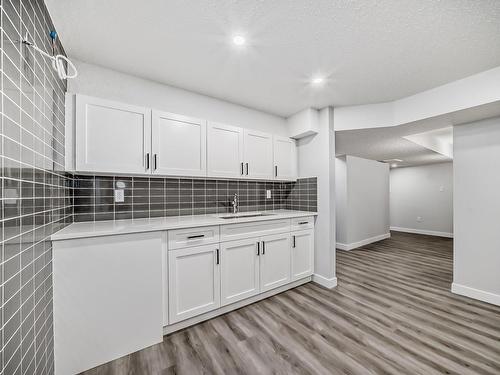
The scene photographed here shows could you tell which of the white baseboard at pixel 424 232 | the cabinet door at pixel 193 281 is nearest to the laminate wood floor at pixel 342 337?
the cabinet door at pixel 193 281

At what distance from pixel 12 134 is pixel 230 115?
2.14 meters

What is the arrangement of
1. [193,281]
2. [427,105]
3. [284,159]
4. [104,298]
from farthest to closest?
[284,159]
[427,105]
[193,281]
[104,298]

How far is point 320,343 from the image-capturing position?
1.70 metres

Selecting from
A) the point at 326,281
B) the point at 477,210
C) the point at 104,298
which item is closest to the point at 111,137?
the point at 104,298

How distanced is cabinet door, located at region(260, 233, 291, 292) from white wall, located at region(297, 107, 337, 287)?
537mm

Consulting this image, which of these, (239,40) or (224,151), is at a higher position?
(239,40)

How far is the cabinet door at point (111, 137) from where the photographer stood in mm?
1697

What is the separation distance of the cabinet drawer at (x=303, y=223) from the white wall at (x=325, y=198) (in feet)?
0.35

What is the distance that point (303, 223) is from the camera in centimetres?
279

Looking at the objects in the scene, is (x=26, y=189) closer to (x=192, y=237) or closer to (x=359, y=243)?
(x=192, y=237)

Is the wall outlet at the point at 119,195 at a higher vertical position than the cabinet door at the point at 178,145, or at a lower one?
lower

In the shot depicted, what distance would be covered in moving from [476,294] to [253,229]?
268cm

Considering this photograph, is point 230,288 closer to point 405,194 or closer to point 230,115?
point 230,115

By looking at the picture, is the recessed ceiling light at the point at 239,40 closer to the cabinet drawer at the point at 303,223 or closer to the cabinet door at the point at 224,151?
the cabinet door at the point at 224,151
